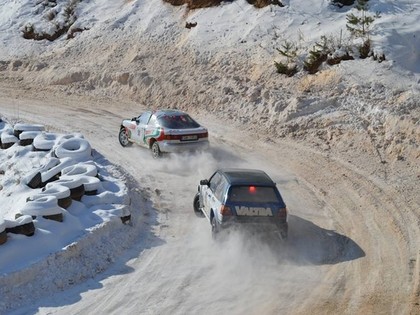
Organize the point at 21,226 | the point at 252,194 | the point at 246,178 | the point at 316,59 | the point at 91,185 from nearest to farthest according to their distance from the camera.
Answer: the point at 21,226, the point at 252,194, the point at 246,178, the point at 91,185, the point at 316,59

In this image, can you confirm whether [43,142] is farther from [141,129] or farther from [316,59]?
[316,59]

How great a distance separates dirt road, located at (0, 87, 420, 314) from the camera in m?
11.2

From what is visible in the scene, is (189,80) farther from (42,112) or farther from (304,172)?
(304,172)

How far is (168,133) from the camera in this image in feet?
62.8

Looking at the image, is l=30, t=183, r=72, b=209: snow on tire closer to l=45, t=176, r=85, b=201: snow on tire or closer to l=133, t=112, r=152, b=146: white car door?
l=45, t=176, r=85, b=201: snow on tire

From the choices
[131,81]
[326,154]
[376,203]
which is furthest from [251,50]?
[376,203]

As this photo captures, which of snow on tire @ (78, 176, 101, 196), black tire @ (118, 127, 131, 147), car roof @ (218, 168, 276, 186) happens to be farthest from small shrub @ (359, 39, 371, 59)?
snow on tire @ (78, 176, 101, 196)

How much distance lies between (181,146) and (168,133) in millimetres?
541

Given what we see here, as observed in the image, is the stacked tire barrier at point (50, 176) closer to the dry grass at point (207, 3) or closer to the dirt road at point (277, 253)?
the dirt road at point (277, 253)

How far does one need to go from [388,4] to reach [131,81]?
1020 centimetres

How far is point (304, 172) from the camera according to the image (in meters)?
18.3

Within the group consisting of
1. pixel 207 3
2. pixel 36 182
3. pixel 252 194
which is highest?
pixel 207 3

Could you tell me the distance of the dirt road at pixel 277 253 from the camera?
36.8 feet

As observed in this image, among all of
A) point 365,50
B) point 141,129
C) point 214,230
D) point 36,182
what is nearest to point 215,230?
point 214,230
